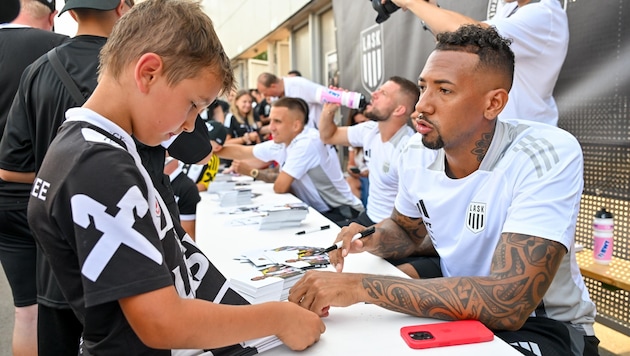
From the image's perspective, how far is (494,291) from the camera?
0.96 metres

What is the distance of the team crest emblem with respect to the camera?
117 centimetres

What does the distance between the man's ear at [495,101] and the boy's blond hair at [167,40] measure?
0.79 meters

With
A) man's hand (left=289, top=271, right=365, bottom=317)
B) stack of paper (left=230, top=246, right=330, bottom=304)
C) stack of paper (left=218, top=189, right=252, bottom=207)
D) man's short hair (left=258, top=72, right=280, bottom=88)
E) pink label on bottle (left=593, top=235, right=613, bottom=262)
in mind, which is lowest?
pink label on bottle (left=593, top=235, right=613, bottom=262)

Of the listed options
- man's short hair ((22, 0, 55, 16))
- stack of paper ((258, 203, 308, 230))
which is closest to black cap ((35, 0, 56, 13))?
man's short hair ((22, 0, 55, 16))

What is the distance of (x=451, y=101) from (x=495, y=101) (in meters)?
0.11

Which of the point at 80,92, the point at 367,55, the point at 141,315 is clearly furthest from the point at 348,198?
the point at 141,315

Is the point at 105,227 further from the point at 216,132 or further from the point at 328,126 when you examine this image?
the point at 328,126

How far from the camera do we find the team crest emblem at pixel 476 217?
1.17m

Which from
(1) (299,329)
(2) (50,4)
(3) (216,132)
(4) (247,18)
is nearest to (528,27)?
(1) (299,329)

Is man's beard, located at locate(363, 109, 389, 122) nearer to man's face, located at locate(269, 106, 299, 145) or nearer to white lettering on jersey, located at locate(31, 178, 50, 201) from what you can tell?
man's face, located at locate(269, 106, 299, 145)

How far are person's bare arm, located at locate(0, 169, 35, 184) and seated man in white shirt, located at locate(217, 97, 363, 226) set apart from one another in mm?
1708

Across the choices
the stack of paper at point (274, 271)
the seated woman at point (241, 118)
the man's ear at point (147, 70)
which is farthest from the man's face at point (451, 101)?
the seated woman at point (241, 118)

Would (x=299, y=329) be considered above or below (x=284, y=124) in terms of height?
below

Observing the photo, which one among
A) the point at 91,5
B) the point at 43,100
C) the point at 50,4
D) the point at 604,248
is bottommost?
the point at 604,248
